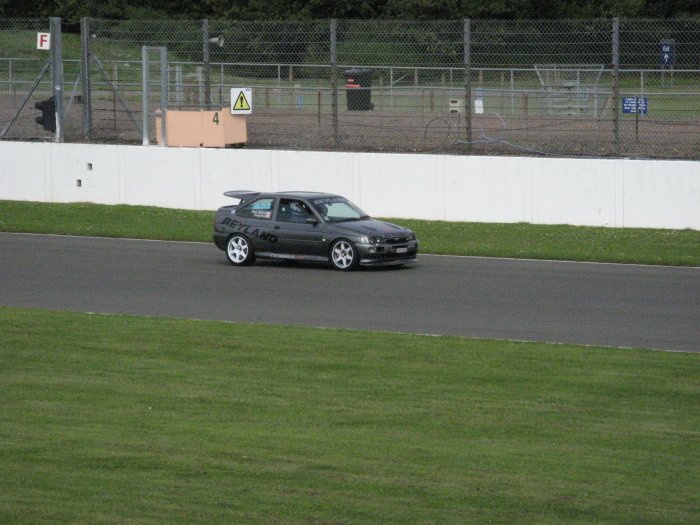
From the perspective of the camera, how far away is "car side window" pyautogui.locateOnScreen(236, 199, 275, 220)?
2039cm

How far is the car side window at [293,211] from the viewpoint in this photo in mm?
20141

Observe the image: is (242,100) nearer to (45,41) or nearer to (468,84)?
(45,41)

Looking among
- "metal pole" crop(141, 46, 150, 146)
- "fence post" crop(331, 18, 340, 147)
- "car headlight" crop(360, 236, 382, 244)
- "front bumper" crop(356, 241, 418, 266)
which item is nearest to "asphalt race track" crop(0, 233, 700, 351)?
"front bumper" crop(356, 241, 418, 266)

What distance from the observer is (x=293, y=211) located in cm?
2030

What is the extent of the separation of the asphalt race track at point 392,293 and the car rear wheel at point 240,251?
0.24 m

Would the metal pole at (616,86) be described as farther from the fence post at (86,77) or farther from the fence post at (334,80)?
the fence post at (86,77)

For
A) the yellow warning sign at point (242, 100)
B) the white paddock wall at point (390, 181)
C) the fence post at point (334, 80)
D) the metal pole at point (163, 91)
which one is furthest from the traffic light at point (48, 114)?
the fence post at point (334, 80)

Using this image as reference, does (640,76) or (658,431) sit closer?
(658,431)

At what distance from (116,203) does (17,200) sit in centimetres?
278

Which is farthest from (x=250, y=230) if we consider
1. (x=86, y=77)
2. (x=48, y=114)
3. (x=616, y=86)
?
(x=86, y=77)

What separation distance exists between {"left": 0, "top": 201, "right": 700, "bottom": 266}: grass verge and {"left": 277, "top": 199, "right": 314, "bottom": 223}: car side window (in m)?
2.82

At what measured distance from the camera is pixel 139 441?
8.71 m

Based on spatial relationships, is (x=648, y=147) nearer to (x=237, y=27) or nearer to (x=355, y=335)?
(x=237, y=27)

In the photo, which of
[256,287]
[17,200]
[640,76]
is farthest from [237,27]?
[256,287]
